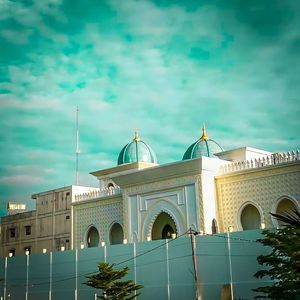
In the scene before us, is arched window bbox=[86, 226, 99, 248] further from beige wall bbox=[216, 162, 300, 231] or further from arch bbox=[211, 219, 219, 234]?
beige wall bbox=[216, 162, 300, 231]

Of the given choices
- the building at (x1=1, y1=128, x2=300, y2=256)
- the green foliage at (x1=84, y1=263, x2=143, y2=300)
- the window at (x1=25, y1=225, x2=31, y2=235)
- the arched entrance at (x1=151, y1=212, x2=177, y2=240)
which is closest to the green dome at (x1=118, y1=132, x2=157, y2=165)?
the building at (x1=1, y1=128, x2=300, y2=256)

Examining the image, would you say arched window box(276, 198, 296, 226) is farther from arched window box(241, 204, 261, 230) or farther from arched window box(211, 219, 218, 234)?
arched window box(211, 219, 218, 234)

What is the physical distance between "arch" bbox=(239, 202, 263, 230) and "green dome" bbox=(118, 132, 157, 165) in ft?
25.2

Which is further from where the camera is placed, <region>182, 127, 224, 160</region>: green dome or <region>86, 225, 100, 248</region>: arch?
<region>86, 225, 100, 248</region>: arch

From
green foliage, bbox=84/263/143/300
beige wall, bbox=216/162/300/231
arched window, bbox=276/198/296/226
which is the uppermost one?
beige wall, bbox=216/162/300/231

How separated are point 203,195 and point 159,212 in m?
2.39

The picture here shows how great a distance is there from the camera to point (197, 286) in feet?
55.0

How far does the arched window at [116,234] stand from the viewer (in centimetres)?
2509

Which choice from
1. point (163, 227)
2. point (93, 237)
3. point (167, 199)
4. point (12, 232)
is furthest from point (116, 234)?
point (12, 232)

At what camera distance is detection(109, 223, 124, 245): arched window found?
82.3ft

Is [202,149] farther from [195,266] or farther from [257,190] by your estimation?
[195,266]

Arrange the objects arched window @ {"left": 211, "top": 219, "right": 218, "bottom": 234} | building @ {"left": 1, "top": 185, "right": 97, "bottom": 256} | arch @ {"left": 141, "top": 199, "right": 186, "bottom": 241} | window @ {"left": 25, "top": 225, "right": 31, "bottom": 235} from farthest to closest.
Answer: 1. window @ {"left": 25, "top": 225, "right": 31, "bottom": 235}
2. building @ {"left": 1, "top": 185, "right": 97, "bottom": 256}
3. arch @ {"left": 141, "top": 199, "right": 186, "bottom": 241}
4. arched window @ {"left": 211, "top": 219, "right": 218, "bottom": 234}

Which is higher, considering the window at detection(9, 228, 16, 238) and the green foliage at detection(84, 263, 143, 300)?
the window at detection(9, 228, 16, 238)

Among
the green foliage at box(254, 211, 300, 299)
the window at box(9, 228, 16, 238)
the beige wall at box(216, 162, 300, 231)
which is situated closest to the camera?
the green foliage at box(254, 211, 300, 299)
